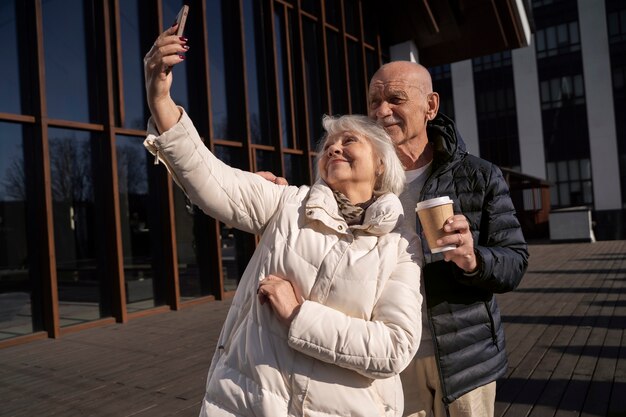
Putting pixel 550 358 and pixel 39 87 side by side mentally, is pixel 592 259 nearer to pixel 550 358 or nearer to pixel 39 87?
pixel 550 358

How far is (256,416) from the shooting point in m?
1.45

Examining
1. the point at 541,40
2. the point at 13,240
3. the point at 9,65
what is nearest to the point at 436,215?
the point at 13,240

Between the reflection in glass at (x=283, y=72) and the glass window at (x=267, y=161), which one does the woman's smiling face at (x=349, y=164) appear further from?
the reflection in glass at (x=283, y=72)

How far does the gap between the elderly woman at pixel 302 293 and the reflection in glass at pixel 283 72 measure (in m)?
10.6

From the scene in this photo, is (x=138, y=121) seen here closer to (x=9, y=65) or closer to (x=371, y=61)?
(x=9, y=65)

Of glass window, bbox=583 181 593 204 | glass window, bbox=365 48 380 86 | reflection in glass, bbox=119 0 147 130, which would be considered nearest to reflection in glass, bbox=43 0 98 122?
reflection in glass, bbox=119 0 147 130

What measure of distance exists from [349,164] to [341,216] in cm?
19

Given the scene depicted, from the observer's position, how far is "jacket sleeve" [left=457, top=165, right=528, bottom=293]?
1.78 m

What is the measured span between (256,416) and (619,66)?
1531 inches

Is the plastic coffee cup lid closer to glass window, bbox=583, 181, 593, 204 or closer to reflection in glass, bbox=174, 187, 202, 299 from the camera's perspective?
reflection in glass, bbox=174, 187, 202, 299

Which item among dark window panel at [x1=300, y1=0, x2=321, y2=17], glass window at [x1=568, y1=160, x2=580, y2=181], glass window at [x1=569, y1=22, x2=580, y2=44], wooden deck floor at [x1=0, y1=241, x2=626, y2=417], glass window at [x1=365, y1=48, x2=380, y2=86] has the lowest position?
wooden deck floor at [x1=0, y1=241, x2=626, y2=417]

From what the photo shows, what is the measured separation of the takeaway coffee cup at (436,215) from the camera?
1.60 metres

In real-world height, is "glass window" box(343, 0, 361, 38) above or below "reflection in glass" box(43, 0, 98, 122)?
above

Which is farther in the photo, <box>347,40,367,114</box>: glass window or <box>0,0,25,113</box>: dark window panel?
<box>347,40,367,114</box>: glass window
